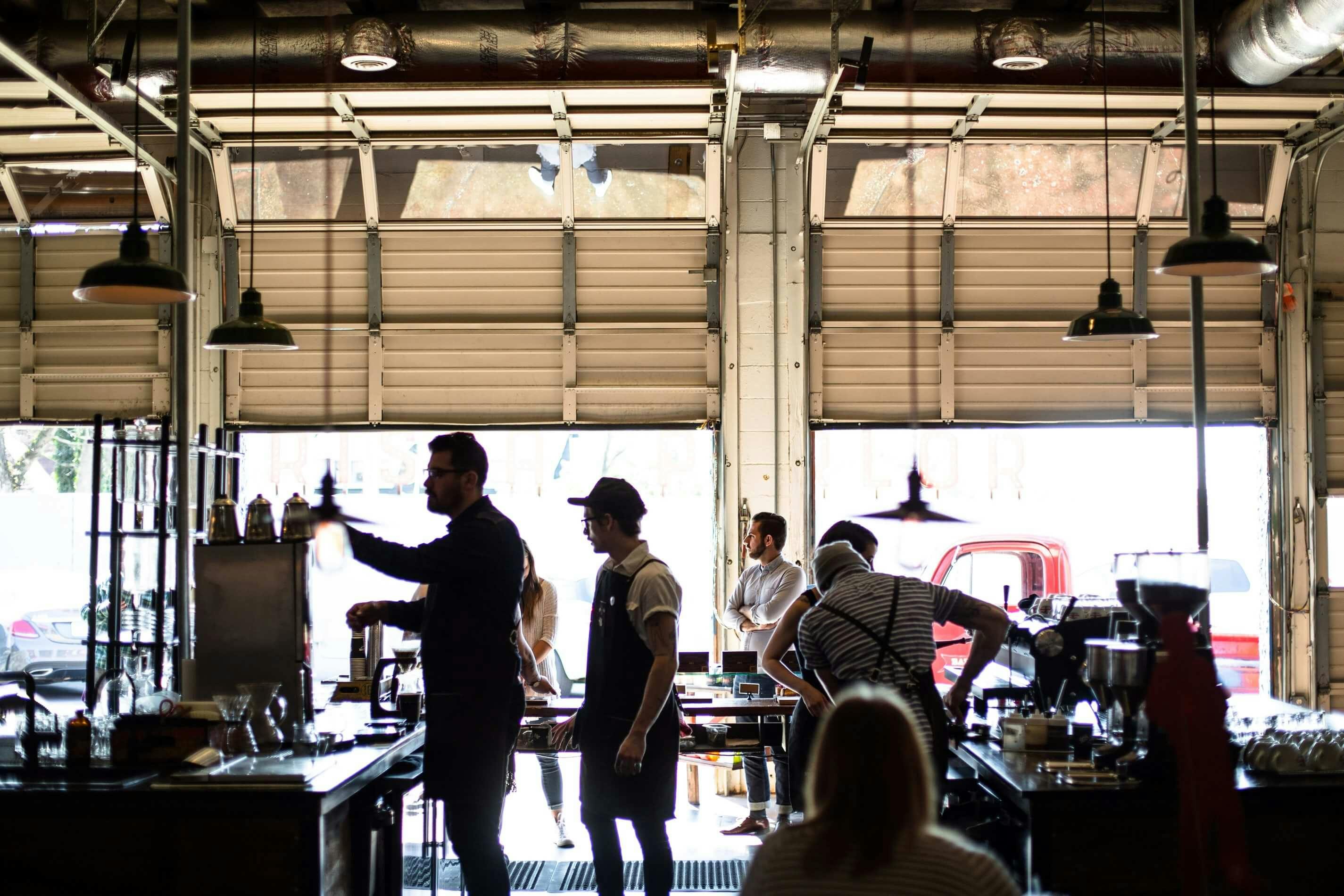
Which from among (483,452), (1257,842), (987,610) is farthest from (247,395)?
(1257,842)

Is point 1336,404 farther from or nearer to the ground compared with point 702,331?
nearer to the ground

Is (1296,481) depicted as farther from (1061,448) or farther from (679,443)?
(679,443)

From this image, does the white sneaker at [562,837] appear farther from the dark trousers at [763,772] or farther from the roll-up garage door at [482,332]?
the roll-up garage door at [482,332]

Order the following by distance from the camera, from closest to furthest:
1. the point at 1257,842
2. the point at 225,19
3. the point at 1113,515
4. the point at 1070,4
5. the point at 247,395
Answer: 1. the point at 1257,842
2. the point at 225,19
3. the point at 1070,4
4. the point at 247,395
5. the point at 1113,515

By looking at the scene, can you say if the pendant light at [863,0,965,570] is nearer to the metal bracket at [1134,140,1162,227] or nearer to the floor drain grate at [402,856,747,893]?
the metal bracket at [1134,140,1162,227]

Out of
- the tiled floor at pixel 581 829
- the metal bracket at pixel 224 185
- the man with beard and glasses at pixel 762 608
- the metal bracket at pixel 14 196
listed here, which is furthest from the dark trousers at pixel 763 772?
the metal bracket at pixel 14 196

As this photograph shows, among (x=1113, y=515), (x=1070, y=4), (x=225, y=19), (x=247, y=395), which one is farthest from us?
(x=1113, y=515)

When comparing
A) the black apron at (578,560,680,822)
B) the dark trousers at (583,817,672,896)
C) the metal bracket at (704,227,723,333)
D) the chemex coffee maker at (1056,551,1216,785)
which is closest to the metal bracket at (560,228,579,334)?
the metal bracket at (704,227,723,333)

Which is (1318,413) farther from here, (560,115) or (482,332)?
(482,332)

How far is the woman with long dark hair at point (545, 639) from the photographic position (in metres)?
6.04

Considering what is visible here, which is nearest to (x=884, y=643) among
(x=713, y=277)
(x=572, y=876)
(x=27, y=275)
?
(x=572, y=876)

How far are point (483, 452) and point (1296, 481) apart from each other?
19.3 feet

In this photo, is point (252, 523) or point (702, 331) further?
point (702, 331)

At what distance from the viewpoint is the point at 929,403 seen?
7820 mm
